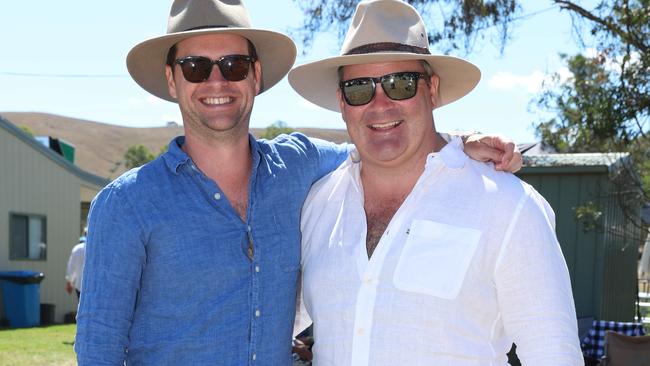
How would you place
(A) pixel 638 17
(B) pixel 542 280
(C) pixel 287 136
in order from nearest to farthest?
1. (B) pixel 542 280
2. (C) pixel 287 136
3. (A) pixel 638 17

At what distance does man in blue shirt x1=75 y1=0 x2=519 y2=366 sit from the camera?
2.87 m

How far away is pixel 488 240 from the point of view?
278 centimetres

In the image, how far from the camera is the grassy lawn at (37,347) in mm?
11086

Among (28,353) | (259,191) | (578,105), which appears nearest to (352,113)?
(259,191)

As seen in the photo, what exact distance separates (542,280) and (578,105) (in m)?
8.31

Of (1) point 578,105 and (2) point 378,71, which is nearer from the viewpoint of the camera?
(2) point 378,71

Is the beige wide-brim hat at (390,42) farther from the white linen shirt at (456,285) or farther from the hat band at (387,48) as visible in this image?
the white linen shirt at (456,285)

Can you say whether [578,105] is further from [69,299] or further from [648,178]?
[69,299]

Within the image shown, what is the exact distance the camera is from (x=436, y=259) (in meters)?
2.81

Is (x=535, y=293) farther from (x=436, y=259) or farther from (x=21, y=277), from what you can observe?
(x=21, y=277)

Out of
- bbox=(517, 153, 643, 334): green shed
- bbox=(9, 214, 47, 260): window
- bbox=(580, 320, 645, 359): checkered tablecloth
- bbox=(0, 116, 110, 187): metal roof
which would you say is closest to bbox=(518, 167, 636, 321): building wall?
bbox=(517, 153, 643, 334): green shed

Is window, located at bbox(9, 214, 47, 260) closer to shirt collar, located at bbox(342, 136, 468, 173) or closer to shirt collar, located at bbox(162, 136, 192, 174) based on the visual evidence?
shirt collar, located at bbox(162, 136, 192, 174)

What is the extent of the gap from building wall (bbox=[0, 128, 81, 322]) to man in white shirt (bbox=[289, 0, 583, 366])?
16026 mm

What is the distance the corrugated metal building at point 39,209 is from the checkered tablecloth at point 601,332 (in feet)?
42.4
